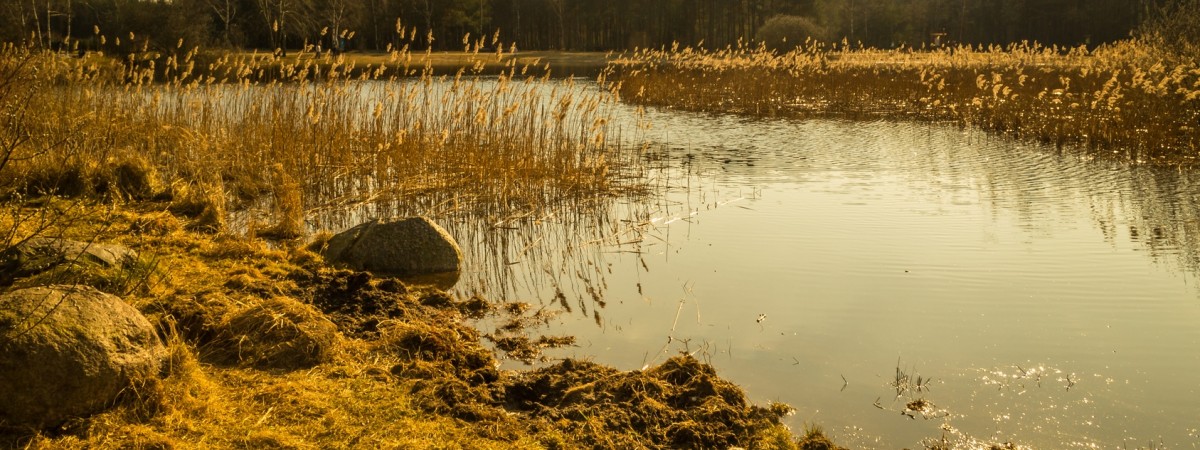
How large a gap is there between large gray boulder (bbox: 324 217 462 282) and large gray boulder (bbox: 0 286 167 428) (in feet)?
9.33

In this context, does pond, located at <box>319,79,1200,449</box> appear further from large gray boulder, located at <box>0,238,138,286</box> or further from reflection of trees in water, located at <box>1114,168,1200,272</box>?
large gray boulder, located at <box>0,238,138,286</box>

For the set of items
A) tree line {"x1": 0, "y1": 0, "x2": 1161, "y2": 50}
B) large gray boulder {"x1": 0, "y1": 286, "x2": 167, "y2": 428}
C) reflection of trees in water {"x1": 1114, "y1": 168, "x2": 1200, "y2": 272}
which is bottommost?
reflection of trees in water {"x1": 1114, "y1": 168, "x2": 1200, "y2": 272}

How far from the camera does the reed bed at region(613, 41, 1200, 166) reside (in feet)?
Answer: 43.8

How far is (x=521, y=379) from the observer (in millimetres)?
4570

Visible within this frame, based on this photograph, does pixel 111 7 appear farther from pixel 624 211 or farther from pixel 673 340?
pixel 673 340

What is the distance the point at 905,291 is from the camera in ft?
20.2

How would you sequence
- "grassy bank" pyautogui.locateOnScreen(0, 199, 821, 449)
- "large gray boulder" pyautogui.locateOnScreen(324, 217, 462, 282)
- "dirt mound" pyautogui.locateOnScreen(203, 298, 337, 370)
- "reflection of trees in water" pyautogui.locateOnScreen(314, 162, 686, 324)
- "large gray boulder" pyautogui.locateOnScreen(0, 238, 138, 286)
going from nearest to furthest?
"grassy bank" pyautogui.locateOnScreen(0, 199, 821, 449)
"dirt mound" pyautogui.locateOnScreen(203, 298, 337, 370)
"large gray boulder" pyautogui.locateOnScreen(0, 238, 138, 286)
"reflection of trees in water" pyautogui.locateOnScreen(314, 162, 686, 324)
"large gray boulder" pyautogui.locateOnScreen(324, 217, 462, 282)

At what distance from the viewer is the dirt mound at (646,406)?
155 inches

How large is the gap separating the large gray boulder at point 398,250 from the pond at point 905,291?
0.28 meters

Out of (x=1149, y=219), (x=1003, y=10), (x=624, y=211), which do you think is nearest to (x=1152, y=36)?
(x=1149, y=219)

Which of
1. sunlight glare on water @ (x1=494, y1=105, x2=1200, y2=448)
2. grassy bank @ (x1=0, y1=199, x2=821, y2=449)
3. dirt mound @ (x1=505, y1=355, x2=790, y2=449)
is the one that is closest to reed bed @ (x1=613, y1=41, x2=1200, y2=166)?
sunlight glare on water @ (x1=494, y1=105, x2=1200, y2=448)

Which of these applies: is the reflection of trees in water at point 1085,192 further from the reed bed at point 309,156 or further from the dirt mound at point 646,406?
the dirt mound at point 646,406

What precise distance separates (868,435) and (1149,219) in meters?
5.66

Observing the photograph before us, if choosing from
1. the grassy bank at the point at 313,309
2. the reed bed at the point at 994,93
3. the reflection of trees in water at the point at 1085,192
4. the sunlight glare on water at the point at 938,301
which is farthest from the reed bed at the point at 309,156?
the reed bed at the point at 994,93
